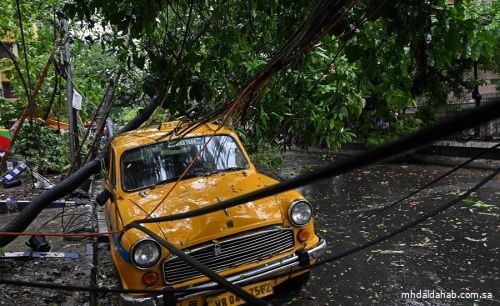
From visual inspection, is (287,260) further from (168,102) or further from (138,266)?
(168,102)

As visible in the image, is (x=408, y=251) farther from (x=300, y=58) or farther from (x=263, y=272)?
(x=300, y=58)

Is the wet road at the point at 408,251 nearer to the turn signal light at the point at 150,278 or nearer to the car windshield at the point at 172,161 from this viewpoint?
the turn signal light at the point at 150,278

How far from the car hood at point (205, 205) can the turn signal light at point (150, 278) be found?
351mm

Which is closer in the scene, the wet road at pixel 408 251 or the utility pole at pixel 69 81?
the wet road at pixel 408 251

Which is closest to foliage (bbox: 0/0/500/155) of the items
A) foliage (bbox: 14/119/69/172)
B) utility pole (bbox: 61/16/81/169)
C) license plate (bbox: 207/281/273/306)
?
utility pole (bbox: 61/16/81/169)

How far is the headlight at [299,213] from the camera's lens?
4.25 m

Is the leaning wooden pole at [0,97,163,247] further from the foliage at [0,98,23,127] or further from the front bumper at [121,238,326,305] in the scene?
the foliage at [0,98,23,127]

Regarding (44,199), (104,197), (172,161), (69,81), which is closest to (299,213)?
(172,161)

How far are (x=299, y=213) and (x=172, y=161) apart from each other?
5.88 feet

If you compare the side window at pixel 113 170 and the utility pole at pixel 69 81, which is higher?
the utility pole at pixel 69 81

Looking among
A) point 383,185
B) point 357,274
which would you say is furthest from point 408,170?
point 357,274

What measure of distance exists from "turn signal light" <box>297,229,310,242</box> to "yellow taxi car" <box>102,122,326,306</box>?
0.01 m

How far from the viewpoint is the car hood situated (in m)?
3.89

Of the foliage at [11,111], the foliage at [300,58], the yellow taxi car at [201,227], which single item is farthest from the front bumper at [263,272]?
the foliage at [11,111]
